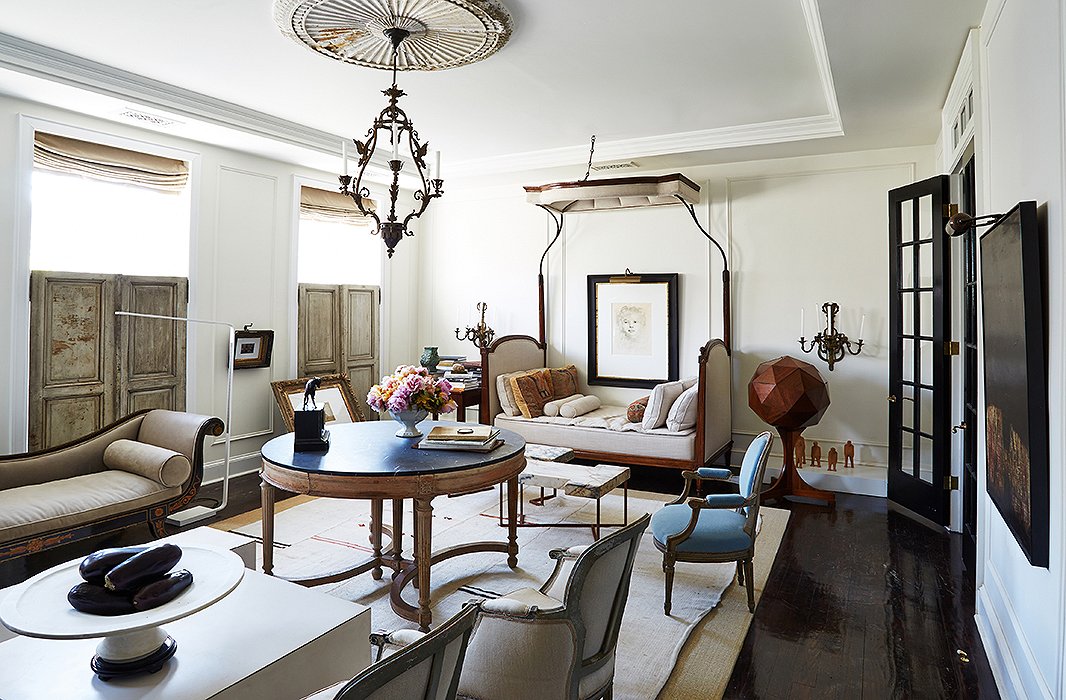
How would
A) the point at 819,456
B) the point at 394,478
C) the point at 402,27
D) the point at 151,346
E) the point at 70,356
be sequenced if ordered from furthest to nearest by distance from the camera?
the point at 819,456
the point at 151,346
the point at 70,356
the point at 402,27
the point at 394,478

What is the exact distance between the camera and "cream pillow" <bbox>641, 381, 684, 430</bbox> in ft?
17.1

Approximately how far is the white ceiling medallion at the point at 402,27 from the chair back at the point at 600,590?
2.30m

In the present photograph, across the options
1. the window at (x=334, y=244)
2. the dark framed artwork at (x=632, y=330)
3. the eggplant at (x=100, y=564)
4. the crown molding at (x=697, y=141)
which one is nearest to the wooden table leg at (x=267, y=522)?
the eggplant at (x=100, y=564)

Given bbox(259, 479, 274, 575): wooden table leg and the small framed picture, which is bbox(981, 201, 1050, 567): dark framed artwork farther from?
the small framed picture

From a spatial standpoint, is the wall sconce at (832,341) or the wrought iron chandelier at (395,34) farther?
the wall sconce at (832,341)

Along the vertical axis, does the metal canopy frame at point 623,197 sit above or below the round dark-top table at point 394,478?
above

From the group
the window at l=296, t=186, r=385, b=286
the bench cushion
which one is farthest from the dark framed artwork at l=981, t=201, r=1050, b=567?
the window at l=296, t=186, r=385, b=286

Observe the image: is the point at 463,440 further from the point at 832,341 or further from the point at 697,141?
the point at 832,341

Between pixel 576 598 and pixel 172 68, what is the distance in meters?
3.77

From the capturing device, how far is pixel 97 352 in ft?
14.8

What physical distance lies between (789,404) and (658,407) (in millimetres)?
928

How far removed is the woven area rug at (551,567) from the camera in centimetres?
271

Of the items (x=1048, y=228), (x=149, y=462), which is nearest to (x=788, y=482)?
(x=1048, y=228)

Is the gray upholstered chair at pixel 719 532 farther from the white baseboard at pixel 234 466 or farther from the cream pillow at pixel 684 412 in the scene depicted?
the white baseboard at pixel 234 466
